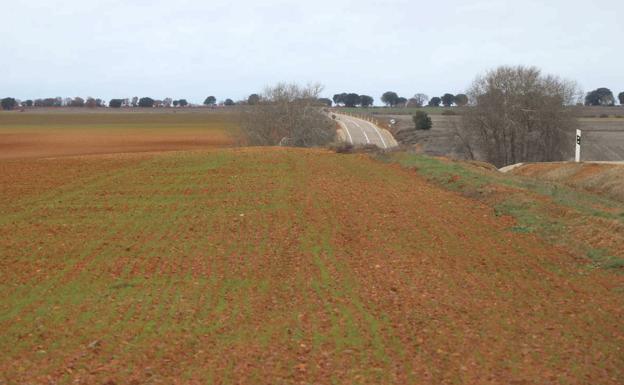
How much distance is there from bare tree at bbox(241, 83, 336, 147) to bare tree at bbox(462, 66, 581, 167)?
11984mm

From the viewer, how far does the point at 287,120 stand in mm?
44000

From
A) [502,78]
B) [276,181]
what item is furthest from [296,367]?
[502,78]

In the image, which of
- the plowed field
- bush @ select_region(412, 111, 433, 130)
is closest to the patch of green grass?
the plowed field

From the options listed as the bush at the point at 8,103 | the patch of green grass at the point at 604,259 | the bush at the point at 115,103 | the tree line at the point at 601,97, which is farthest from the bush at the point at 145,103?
the patch of green grass at the point at 604,259

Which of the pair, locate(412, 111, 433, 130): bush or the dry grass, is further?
locate(412, 111, 433, 130): bush

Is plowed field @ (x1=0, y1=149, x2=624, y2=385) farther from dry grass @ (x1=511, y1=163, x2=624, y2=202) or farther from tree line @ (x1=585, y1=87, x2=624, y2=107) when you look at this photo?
tree line @ (x1=585, y1=87, x2=624, y2=107)

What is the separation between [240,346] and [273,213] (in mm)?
7622

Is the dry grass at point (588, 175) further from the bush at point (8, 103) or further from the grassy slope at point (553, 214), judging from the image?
the bush at point (8, 103)

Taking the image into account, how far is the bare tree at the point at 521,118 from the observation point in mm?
49000

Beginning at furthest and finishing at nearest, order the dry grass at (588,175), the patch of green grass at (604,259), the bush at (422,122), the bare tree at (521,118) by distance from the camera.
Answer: the bush at (422,122) < the bare tree at (521,118) < the dry grass at (588,175) < the patch of green grass at (604,259)

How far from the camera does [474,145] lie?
5216 centimetres

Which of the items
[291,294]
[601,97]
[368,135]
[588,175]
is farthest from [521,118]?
Result: [601,97]

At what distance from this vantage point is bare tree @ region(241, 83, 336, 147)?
4247cm

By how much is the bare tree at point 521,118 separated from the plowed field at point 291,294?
3416cm
